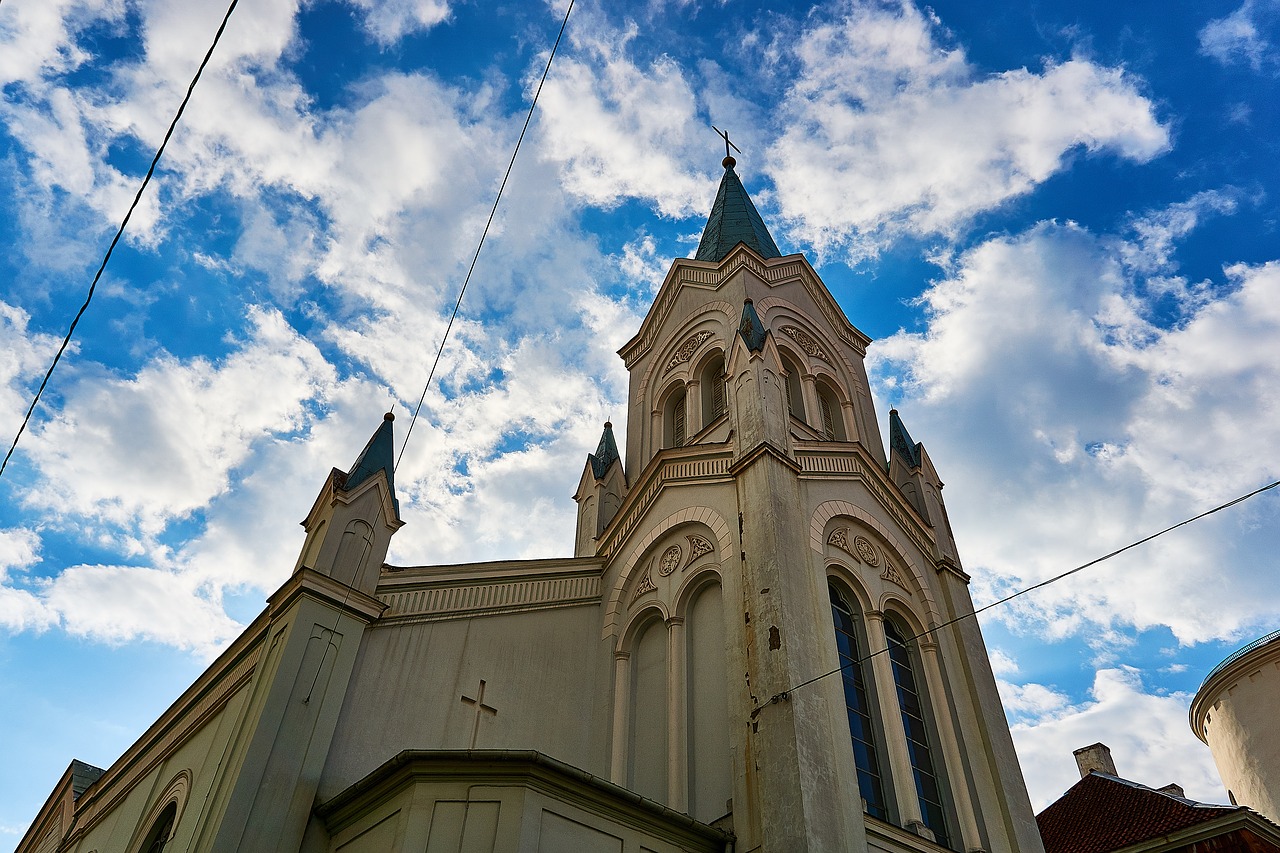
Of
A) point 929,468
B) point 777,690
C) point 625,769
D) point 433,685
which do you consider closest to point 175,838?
point 433,685

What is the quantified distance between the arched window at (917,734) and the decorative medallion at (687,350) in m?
8.71

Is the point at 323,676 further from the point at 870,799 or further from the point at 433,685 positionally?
the point at 870,799

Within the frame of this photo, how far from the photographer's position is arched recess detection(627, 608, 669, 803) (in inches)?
553

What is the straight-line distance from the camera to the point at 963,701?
1549cm

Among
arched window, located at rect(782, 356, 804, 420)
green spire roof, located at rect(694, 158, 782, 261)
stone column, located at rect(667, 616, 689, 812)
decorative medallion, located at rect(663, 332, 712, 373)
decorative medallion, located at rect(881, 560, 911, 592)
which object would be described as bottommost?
stone column, located at rect(667, 616, 689, 812)

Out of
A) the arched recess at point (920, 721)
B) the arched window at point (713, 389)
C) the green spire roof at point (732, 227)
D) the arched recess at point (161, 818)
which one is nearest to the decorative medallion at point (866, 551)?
the arched recess at point (920, 721)

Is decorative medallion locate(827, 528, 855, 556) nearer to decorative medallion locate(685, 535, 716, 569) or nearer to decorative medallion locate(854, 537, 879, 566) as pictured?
decorative medallion locate(854, 537, 879, 566)

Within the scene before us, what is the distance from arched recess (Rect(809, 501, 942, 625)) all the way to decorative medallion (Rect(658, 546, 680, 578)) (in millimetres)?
2583

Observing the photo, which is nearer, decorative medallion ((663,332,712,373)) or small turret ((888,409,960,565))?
small turret ((888,409,960,565))

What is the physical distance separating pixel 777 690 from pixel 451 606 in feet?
20.3

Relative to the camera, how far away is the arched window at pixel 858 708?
13.2m

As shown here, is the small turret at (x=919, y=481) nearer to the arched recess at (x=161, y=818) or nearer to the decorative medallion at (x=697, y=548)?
the decorative medallion at (x=697, y=548)

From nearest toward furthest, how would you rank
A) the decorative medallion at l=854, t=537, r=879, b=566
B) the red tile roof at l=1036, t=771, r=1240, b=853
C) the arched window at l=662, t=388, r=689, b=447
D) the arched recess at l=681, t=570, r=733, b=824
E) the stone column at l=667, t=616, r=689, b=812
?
1. the arched recess at l=681, t=570, r=733, b=824
2. the stone column at l=667, t=616, r=689, b=812
3. the decorative medallion at l=854, t=537, r=879, b=566
4. the red tile roof at l=1036, t=771, r=1240, b=853
5. the arched window at l=662, t=388, r=689, b=447

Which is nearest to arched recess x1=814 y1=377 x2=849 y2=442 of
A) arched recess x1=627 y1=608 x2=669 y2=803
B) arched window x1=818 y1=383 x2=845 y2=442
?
arched window x1=818 y1=383 x2=845 y2=442
